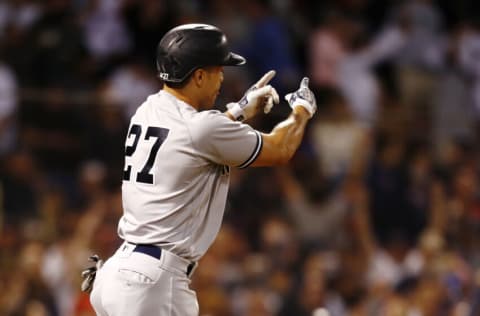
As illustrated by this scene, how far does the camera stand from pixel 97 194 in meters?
9.61

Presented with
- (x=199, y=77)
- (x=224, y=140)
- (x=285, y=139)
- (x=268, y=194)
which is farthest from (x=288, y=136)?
(x=268, y=194)

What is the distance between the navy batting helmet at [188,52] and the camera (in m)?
5.16

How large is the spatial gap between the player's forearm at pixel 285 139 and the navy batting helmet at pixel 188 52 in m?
0.37

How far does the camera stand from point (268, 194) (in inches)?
380

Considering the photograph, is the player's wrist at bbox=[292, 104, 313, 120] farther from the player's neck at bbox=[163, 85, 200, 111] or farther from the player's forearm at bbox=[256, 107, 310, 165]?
the player's neck at bbox=[163, 85, 200, 111]

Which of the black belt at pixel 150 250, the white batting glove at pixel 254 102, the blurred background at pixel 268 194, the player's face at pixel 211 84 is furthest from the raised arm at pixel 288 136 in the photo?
the blurred background at pixel 268 194

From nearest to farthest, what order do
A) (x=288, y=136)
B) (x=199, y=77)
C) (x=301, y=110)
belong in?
(x=199, y=77) < (x=288, y=136) < (x=301, y=110)

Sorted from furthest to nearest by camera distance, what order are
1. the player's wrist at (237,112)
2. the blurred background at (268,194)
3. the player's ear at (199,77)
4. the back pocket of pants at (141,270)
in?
1. the blurred background at (268,194)
2. the player's wrist at (237,112)
3. the player's ear at (199,77)
4. the back pocket of pants at (141,270)

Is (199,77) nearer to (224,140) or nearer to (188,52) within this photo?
(188,52)

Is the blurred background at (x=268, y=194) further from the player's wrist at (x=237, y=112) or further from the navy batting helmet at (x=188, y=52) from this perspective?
the navy batting helmet at (x=188, y=52)

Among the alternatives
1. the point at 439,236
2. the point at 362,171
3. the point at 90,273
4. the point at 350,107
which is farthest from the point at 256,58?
the point at 90,273

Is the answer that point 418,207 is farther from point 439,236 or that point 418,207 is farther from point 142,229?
point 142,229

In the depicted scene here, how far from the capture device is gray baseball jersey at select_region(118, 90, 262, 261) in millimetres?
5121

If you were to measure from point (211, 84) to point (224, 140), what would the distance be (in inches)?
10.8
